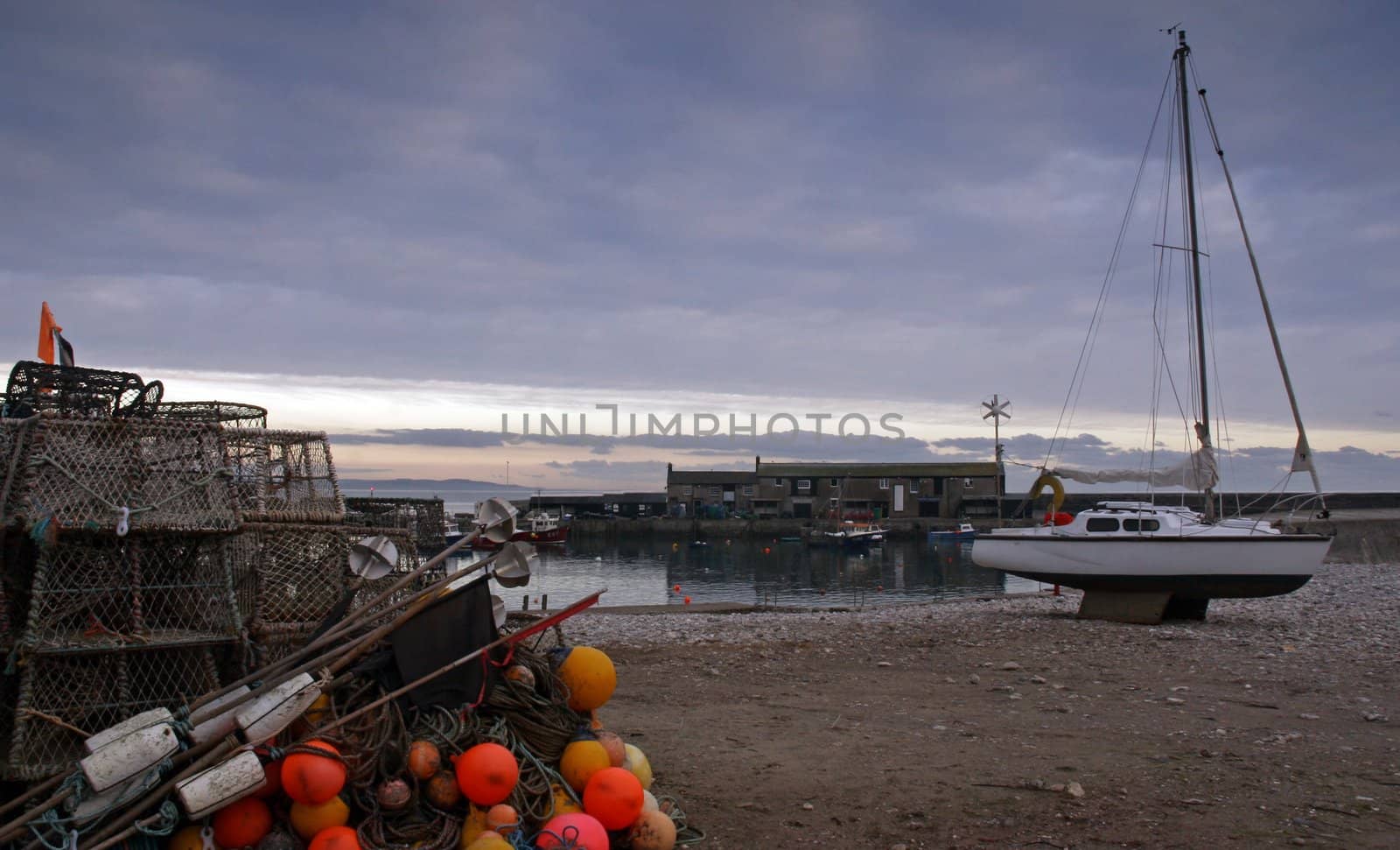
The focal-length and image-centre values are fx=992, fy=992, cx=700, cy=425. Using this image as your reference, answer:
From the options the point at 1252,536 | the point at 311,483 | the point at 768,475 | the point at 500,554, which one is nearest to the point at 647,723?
the point at 500,554

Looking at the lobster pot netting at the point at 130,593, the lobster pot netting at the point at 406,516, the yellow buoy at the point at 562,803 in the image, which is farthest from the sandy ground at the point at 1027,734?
the lobster pot netting at the point at 406,516

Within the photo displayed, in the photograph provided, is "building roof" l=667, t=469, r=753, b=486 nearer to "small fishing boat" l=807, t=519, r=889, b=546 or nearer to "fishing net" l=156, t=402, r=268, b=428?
"small fishing boat" l=807, t=519, r=889, b=546

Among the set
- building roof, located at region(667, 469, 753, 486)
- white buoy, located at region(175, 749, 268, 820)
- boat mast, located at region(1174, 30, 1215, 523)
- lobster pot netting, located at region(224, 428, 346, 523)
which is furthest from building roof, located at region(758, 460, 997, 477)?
white buoy, located at region(175, 749, 268, 820)

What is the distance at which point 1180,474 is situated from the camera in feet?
65.7

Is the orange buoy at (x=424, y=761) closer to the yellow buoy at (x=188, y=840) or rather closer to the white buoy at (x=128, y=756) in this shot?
the yellow buoy at (x=188, y=840)

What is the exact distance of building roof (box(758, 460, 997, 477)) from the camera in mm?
86312

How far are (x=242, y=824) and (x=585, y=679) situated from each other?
88.1 inches

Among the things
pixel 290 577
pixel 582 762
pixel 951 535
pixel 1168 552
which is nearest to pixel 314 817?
pixel 582 762

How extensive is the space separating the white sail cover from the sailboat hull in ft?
9.06

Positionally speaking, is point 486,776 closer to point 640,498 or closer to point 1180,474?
point 1180,474

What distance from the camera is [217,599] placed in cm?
687

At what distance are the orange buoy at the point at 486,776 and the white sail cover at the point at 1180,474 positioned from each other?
17631 mm

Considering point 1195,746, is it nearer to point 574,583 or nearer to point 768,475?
point 574,583

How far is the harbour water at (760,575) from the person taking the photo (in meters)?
40.2
